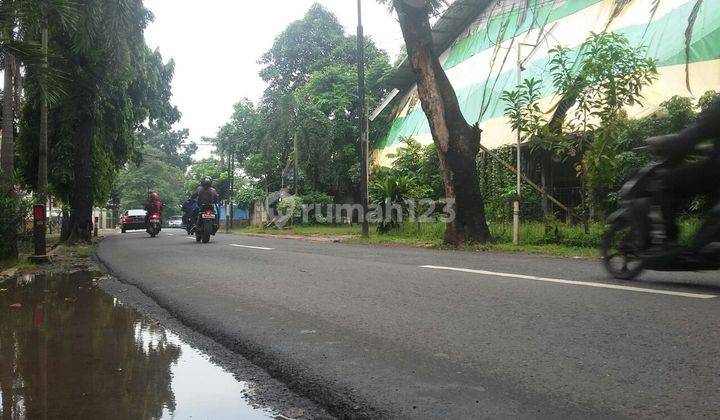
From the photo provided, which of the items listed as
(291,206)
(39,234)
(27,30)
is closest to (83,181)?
(39,234)

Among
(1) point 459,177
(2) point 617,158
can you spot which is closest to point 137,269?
(1) point 459,177

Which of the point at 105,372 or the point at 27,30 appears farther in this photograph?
the point at 27,30

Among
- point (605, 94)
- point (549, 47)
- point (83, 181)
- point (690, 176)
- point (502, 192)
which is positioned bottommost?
point (690, 176)

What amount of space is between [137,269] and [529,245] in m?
7.51

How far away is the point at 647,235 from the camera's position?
556cm

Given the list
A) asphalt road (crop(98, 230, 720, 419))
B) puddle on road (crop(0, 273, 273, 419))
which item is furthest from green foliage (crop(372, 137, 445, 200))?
puddle on road (crop(0, 273, 273, 419))

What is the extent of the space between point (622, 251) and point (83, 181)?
52.2 ft

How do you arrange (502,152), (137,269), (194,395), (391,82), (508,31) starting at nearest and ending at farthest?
(194,395), (137,269), (502,152), (508,31), (391,82)

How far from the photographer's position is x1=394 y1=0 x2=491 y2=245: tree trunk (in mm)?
12539

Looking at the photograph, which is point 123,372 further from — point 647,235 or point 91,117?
point 91,117

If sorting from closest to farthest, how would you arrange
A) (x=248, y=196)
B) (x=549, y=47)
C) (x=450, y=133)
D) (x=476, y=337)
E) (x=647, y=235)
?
(x=476, y=337) → (x=647, y=235) → (x=450, y=133) → (x=549, y=47) → (x=248, y=196)

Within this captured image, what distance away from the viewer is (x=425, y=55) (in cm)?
1277

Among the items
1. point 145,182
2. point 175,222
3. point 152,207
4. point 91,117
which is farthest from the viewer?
point 145,182

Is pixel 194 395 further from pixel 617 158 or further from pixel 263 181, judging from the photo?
pixel 263 181
